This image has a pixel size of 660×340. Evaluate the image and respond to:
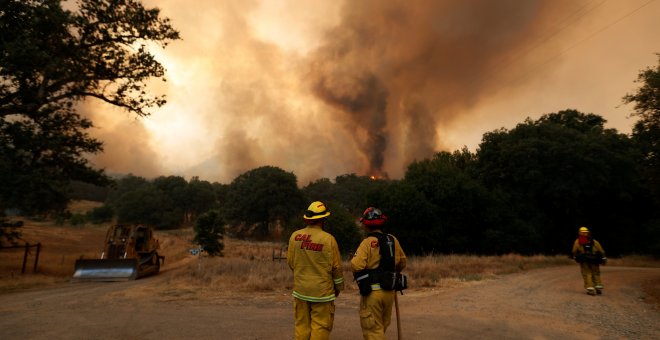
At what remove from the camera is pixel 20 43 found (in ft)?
52.5

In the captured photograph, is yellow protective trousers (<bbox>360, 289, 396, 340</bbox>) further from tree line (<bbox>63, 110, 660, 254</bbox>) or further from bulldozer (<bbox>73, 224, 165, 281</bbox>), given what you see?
tree line (<bbox>63, 110, 660, 254</bbox>)

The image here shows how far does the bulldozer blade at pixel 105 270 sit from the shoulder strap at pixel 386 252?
17401 millimetres

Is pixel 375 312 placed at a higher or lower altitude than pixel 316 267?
lower

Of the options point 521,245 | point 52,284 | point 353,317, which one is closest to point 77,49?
point 52,284

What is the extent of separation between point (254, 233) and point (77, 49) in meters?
66.4

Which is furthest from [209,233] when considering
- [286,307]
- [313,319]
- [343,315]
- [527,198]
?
[313,319]

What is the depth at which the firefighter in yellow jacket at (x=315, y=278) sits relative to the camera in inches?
206

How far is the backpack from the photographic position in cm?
539

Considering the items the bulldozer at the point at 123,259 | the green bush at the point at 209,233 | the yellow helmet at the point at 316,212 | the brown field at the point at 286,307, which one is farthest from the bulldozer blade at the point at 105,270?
the green bush at the point at 209,233

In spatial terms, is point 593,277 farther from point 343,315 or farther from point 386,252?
point 386,252

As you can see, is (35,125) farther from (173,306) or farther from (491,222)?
(491,222)

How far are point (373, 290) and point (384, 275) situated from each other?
0.27 meters

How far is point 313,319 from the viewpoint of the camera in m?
5.23

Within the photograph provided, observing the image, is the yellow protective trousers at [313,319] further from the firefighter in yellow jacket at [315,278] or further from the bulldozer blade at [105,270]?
the bulldozer blade at [105,270]
